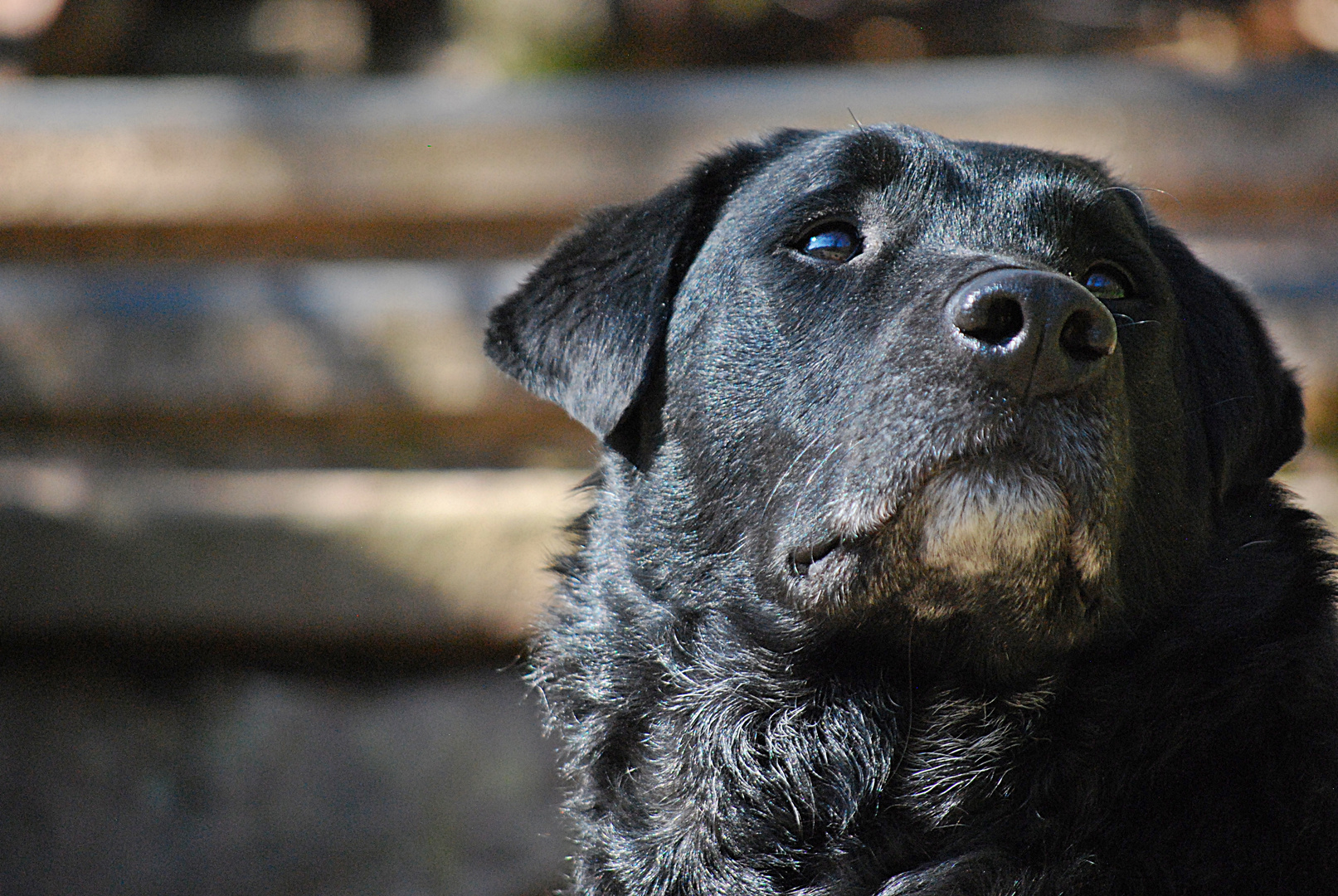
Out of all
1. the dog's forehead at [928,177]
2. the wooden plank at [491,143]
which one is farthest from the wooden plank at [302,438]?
the dog's forehead at [928,177]

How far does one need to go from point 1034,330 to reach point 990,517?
28 cm

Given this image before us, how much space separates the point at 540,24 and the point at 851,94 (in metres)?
1.09

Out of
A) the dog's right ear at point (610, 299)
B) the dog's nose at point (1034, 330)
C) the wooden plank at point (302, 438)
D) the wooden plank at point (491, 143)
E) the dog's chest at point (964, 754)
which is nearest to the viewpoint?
the dog's nose at point (1034, 330)

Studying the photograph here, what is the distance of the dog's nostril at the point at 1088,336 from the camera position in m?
1.82

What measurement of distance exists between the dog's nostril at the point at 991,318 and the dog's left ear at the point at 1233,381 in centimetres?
66

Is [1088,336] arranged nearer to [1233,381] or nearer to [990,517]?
[990,517]

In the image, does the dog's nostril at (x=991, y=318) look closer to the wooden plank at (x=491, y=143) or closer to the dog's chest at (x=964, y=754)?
the dog's chest at (x=964, y=754)

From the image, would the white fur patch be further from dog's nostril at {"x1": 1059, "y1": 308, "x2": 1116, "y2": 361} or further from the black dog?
dog's nostril at {"x1": 1059, "y1": 308, "x2": 1116, "y2": 361}

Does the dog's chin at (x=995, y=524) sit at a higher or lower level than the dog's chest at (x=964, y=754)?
higher

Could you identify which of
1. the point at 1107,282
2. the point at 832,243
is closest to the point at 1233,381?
the point at 1107,282

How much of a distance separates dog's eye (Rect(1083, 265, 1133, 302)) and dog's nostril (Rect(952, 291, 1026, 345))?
0.43 m

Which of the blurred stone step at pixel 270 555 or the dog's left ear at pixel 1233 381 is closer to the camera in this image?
the dog's left ear at pixel 1233 381

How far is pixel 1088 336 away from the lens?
1.83 metres

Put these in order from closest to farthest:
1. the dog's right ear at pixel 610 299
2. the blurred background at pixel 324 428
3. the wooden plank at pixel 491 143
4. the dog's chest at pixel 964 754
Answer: the dog's chest at pixel 964 754 < the dog's right ear at pixel 610 299 < the wooden plank at pixel 491 143 < the blurred background at pixel 324 428
